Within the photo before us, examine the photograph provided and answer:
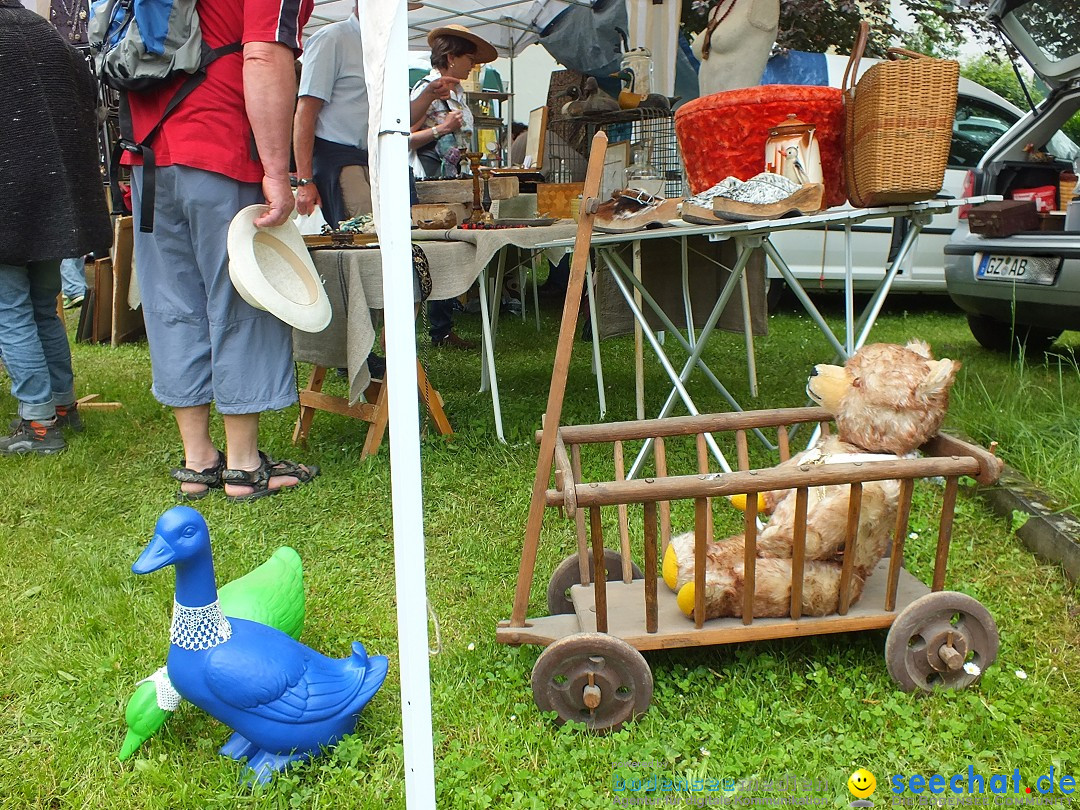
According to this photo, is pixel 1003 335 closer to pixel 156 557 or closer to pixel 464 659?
pixel 464 659

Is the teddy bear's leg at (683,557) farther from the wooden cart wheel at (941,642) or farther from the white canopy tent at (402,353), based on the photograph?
the white canopy tent at (402,353)

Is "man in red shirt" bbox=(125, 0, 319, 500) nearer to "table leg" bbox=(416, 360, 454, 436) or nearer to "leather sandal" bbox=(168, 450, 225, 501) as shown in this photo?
"leather sandal" bbox=(168, 450, 225, 501)

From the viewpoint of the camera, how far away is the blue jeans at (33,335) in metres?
3.55

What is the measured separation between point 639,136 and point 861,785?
4.11 metres

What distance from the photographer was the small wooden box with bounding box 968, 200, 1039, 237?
4816 millimetres

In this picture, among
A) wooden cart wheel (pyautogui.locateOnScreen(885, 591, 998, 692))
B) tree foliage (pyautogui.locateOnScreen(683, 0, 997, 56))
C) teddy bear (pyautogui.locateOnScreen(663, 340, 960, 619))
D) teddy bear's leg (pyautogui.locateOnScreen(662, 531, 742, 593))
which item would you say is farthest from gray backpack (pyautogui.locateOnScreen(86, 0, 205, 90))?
tree foliage (pyautogui.locateOnScreen(683, 0, 997, 56))

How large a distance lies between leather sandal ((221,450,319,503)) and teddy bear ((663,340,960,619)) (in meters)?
1.84

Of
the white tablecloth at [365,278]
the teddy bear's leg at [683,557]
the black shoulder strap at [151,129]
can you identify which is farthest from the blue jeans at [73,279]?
the teddy bear's leg at [683,557]

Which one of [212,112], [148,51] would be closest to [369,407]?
[212,112]

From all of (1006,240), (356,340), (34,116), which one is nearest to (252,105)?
(356,340)

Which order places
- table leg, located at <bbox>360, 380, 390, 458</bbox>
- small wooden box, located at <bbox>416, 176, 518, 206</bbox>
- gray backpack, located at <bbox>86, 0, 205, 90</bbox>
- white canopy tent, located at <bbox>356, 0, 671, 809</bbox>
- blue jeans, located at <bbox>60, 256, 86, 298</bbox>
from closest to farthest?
white canopy tent, located at <bbox>356, 0, 671, 809</bbox> < gray backpack, located at <bbox>86, 0, 205, 90</bbox> < table leg, located at <bbox>360, 380, 390, 458</bbox> < small wooden box, located at <bbox>416, 176, 518, 206</bbox> < blue jeans, located at <bbox>60, 256, 86, 298</bbox>

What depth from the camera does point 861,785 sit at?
1.64 metres

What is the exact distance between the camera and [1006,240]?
15.6ft

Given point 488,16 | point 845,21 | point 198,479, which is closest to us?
point 198,479
